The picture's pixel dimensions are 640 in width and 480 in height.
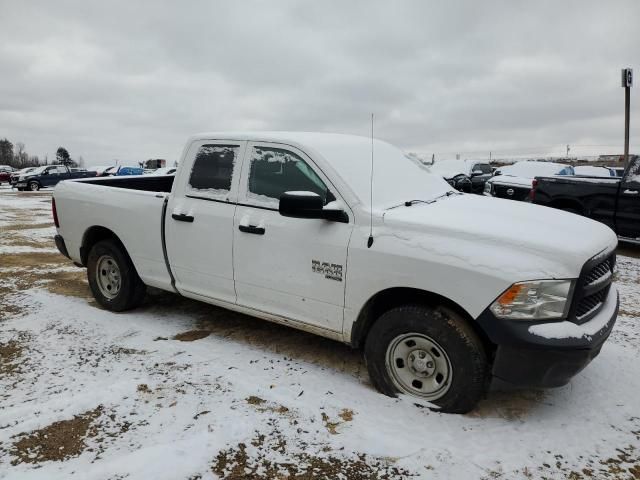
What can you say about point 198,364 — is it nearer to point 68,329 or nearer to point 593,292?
point 68,329

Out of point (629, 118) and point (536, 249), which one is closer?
point (536, 249)

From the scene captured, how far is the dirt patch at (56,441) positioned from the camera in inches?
106

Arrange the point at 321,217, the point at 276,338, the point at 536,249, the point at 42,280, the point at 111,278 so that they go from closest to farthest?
the point at 536,249
the point at 321,217
the point at 276,338
the point at 111,278
the point at 42,280

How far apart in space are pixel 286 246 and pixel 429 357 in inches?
51.7

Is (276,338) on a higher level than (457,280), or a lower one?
lower

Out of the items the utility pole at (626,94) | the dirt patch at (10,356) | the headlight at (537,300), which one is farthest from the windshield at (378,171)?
the utility pole at (626,94)

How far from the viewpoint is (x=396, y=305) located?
11.0ft

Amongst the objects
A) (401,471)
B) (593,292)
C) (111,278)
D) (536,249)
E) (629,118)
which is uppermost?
(629,118)

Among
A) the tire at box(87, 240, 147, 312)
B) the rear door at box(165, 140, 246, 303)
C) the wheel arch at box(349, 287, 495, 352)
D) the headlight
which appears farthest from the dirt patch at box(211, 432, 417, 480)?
the tire at box(87, 240, 147, 312)

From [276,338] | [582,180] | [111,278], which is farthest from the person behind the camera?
[582,180]

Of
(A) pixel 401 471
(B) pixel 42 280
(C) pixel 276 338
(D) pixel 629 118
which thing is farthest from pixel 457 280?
(D) pixel 629 118

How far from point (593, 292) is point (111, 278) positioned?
4509mm

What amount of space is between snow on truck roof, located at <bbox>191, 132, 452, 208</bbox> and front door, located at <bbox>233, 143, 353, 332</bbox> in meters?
0.12

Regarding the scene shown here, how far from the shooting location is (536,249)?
2.85m
